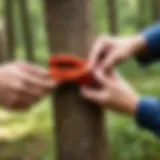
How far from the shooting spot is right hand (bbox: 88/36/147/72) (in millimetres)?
1719

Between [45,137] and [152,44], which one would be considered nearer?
[152,44]

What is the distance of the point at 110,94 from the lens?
5.57ft

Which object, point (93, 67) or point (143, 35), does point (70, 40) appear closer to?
point (93, 67)

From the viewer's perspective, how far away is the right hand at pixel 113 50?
A: 1.72m

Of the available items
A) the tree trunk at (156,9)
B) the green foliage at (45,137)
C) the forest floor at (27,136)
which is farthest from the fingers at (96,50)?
the tree trunk at (156,9)

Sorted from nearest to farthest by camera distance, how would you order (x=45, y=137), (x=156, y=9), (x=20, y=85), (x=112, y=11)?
(x=20, y=85), (x=45, y=137), (x=112, y=11), (x=156, y=9)

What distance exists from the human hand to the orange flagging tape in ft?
0.10

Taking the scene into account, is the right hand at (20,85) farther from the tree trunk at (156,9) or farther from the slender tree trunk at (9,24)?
the tree trunk at (156,9)

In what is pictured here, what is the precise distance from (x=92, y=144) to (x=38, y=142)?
1334 millimetres

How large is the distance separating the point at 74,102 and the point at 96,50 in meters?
0.17

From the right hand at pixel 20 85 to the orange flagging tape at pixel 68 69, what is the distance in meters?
0.06

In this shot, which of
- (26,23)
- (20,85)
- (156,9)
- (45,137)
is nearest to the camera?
(20,85)

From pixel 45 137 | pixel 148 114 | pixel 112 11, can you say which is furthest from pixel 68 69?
pixel 112 11

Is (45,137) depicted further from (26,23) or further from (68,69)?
(26,23)
